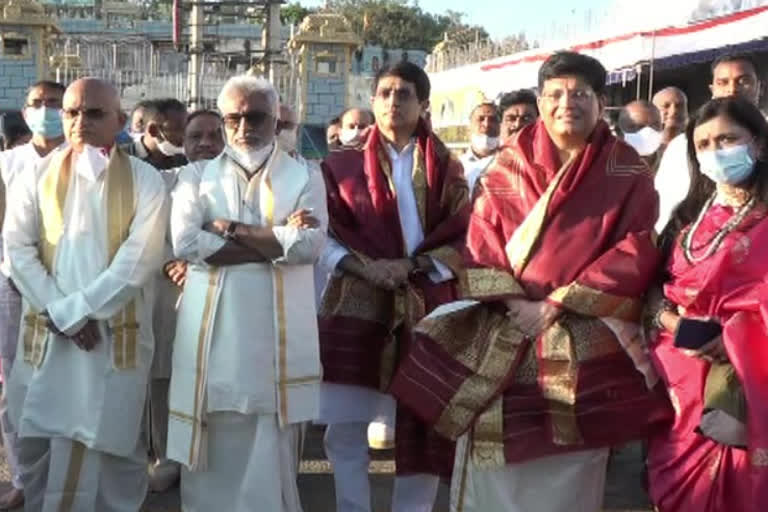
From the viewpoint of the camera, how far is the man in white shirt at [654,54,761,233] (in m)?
4.68

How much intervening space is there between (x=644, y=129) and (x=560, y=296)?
134 inches

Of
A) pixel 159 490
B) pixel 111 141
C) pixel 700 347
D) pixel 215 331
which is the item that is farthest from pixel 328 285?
pixel 700 347

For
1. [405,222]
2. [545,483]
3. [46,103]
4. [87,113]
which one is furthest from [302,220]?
[46,103]

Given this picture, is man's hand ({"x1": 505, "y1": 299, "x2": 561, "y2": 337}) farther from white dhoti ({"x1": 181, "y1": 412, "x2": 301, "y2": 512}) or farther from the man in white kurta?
white dhoti ({"x1": 181, "y1": 412, "x2": 301, "y2": 512})

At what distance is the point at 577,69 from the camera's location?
3508 mm

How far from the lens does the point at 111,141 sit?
4250 millimetres

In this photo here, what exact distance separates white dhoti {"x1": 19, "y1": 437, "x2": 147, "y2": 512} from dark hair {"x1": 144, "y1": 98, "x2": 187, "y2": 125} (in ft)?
6.34

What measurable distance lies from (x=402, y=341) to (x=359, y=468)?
0.56 metres

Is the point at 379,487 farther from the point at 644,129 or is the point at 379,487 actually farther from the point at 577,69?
the point at 644,129

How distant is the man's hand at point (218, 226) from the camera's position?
3828 millimetres

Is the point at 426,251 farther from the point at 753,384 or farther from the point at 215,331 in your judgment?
the point at 753,384

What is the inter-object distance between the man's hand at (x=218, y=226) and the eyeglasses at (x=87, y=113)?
70 cm

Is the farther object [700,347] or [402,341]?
[402,341]

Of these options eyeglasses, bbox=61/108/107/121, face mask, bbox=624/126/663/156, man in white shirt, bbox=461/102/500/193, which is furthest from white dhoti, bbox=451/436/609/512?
face mask, bbox=624/126/663/156
